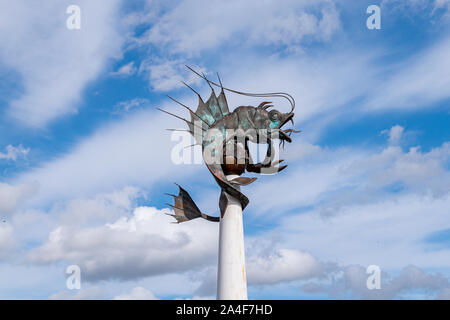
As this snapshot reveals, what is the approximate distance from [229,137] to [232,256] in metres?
4.26

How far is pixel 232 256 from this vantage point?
1530cm

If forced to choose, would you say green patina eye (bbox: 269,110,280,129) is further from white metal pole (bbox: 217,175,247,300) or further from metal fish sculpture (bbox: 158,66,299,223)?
white metal pole (bbox: 217,175,247,300)

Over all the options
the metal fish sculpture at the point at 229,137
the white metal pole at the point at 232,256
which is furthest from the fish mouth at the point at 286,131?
the white metal pole at the point at 232,256

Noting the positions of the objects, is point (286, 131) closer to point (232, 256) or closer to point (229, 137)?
point (229, 137)

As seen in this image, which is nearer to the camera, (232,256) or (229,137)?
(232,256)

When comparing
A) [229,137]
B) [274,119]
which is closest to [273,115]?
[274,119]

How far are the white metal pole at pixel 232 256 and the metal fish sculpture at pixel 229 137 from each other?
1.45ft

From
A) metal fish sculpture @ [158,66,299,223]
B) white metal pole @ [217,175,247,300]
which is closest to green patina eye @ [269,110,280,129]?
metal fish sculpture @ [158,66,299,223]

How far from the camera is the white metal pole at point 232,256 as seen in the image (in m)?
15.0

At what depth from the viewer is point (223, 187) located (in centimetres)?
1606

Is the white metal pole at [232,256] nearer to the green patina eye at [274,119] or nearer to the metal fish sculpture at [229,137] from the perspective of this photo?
the metal fish sculpture at [229,137]

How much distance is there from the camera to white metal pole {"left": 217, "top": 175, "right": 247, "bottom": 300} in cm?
1498

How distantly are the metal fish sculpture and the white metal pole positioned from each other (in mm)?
442
